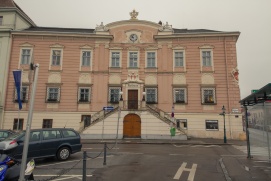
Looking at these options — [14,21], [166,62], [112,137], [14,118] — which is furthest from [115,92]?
[14,21]

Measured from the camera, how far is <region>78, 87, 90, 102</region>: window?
2501cm

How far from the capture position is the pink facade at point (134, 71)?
24328mm

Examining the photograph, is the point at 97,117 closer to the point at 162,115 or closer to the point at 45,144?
the point at 162,115

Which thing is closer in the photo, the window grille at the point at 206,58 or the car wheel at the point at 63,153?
the car wheel at the point at 63,153

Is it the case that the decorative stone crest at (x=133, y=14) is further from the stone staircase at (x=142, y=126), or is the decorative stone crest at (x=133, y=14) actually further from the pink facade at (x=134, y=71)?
the stone staircase at (x=142, y=126)

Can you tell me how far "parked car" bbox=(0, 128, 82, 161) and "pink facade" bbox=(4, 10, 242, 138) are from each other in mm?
12399

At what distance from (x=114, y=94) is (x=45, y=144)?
15.2 m

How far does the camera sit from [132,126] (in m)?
22.9

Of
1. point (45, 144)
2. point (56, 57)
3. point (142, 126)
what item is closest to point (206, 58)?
point (142, 126)

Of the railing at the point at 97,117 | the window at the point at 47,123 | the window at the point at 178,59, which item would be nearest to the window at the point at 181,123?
the window at the point at 178,59

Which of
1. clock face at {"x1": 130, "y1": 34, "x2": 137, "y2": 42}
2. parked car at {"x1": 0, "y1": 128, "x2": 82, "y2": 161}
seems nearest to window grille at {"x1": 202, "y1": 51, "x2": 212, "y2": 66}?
clock face at {"x1": 130, "y1": 34, "x2": 137, "y2": 42}

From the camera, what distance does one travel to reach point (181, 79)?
25031mm

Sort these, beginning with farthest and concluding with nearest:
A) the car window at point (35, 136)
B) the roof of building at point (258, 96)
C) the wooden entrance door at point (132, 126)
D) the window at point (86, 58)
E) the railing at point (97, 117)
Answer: the window at point (86, 58) → the wooden entrance door at point (132, 126) → the railing at point (97, 117) → the car window at point (35, 136) → the roof of building at point (258, 96)

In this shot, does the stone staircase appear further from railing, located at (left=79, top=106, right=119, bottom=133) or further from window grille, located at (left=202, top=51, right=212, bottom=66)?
window grille, located at (left=202, top=51, right=212, bottom=66)
